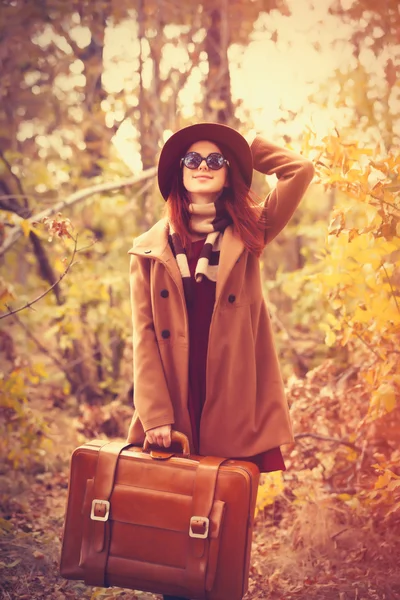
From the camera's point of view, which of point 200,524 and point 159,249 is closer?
point 200,524

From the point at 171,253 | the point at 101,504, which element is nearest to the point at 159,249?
the point at 171,253

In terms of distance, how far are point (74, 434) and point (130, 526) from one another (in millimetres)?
3478

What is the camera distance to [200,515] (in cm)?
229

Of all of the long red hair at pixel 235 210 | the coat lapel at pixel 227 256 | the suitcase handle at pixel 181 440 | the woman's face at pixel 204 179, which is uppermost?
the woman's face at pixel 204 179

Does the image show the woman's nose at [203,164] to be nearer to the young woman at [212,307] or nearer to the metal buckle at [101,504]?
the young woman at [212,307]

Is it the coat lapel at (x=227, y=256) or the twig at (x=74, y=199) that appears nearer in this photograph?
the coat lapel at (x=227, y=256)

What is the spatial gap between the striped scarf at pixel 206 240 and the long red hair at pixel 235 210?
4 cm

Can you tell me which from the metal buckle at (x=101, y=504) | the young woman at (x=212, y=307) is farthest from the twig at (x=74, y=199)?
the metal buckle at (x=101, y=504)

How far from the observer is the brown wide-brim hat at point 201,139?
2.66 m

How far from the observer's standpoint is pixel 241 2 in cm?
513

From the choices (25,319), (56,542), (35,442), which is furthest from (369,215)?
(25,319)

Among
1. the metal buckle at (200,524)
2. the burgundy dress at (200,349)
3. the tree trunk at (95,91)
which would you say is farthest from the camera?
the tree trunk at (95,91)

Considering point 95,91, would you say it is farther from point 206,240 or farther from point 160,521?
point 160,521

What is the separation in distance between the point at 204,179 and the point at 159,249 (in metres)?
0.36
